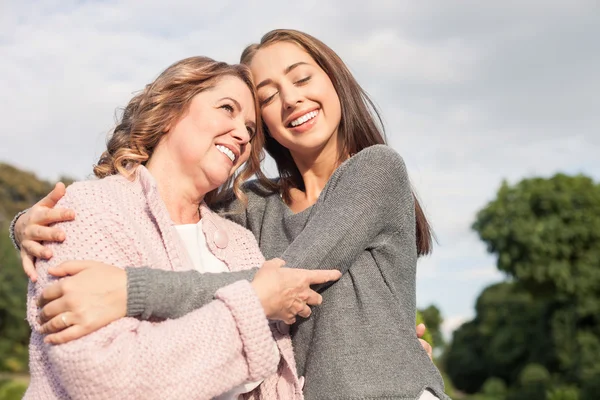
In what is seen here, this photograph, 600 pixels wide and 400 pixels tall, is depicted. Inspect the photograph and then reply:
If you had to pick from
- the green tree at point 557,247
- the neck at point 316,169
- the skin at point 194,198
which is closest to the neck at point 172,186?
the skin at point 194,198

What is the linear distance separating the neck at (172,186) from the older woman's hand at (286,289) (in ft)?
2.20

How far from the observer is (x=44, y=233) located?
9.06ft

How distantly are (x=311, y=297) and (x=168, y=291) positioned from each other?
0.65 metres

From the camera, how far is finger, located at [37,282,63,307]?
252cm

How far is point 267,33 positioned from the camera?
4.09 meters

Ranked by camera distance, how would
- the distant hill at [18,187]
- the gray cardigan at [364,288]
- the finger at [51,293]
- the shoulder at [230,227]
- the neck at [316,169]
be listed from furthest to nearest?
1. the distant hill at [18,187]
2. the neck at [316,169]
3. the shoulder at [230,227]
4. the gray cardigan at [364,288]
5. the finger at [51,293]

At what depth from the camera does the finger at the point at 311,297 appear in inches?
118

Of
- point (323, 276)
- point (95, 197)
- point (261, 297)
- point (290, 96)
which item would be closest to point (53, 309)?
point (95, 197)

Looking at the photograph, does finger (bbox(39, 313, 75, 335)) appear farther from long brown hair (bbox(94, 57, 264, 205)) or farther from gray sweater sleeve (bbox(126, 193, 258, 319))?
long brown hair (bbox(94, 57, 264, 205))

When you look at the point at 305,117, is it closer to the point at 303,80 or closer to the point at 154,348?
the point at 303,80

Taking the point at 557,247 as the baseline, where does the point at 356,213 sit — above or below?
below

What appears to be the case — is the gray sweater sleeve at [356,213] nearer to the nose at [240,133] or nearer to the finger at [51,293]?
the nose at [240,133]

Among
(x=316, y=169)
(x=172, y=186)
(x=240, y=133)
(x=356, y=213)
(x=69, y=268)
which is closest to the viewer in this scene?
(x=69, y=268)

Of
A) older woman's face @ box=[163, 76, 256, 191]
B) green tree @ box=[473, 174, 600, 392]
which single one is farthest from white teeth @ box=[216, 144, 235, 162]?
green tree @ box=[473, 174, 600, 392]
